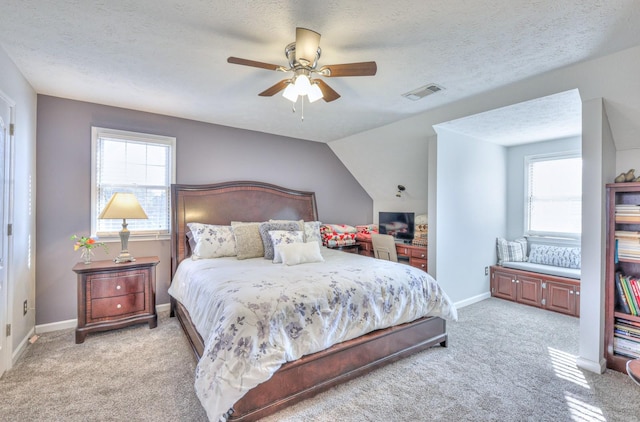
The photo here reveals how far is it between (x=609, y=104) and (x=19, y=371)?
5.28m

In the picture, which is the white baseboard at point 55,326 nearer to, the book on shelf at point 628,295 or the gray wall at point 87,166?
the gray wall at point 87,166

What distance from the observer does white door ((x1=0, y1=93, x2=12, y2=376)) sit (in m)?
2.26

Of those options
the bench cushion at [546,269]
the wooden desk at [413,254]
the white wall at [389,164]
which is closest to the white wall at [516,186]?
the bench cushion at [546,269]

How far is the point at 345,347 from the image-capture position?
221 cm

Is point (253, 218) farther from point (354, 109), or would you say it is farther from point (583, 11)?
point (583, 11)

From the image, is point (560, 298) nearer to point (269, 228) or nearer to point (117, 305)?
point (269, 228)

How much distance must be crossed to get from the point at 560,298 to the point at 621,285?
1.46 meters

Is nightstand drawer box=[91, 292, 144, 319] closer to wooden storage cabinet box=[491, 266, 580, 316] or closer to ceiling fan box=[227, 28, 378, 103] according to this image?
ceiling fan box=[227, 28, 378, 103]

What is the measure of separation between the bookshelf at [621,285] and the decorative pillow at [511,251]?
1.93 metres

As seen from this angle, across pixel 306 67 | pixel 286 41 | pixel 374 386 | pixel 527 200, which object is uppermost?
pixel 286 41

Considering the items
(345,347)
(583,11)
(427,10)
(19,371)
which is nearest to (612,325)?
(345,347)

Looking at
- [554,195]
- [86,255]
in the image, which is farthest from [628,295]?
[86,255]

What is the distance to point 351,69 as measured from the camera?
196 centimetres

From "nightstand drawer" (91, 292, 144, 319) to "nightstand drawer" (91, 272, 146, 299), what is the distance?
5 cm
